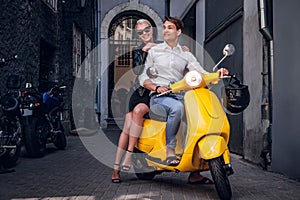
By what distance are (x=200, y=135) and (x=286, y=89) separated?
76.9 inches

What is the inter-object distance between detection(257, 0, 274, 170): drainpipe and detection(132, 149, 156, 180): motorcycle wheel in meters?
1.74

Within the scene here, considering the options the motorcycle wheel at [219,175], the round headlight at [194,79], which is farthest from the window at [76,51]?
the motorcycle wheel at [219,175]

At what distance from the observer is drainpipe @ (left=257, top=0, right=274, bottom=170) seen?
6.41 m

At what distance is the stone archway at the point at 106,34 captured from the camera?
65.9ft

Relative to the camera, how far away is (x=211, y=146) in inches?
167

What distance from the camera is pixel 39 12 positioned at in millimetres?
11086

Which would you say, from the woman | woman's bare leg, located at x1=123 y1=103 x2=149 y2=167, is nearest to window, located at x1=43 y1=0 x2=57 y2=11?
the woman

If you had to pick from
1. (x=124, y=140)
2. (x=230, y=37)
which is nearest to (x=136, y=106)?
(x=124, y=140)

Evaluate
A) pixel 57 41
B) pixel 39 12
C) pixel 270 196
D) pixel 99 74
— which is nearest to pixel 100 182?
pixel 270 196

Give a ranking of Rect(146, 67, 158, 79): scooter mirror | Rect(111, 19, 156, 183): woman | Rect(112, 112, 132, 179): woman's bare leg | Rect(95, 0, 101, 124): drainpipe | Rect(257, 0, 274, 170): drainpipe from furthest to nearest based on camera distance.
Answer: Rect(95, 0, 101, 124): drainpipe < Rect(257, 0, 274, 170): drainpipe < Rect(112, 112, 132, 179): woman's bare leg < Rect(111, 19, 156, 183): woman < Rect(146, 67, 158, 79): scooter mirror

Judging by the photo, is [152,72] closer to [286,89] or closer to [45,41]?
[286,89]

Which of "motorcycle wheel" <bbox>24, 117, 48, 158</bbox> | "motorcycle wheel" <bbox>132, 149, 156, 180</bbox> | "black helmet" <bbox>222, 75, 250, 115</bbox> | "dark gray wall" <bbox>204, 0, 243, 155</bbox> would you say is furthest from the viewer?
"dark gray wall" <bbox>204, 0, 243, 155</bbox>

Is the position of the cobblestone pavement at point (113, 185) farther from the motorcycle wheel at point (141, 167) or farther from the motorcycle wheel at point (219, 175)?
the motorcycle wheel at point (219, 175)

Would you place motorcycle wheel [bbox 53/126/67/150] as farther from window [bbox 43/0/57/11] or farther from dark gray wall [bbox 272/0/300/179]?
dark gray wall [bbox 272/0/300/179]
